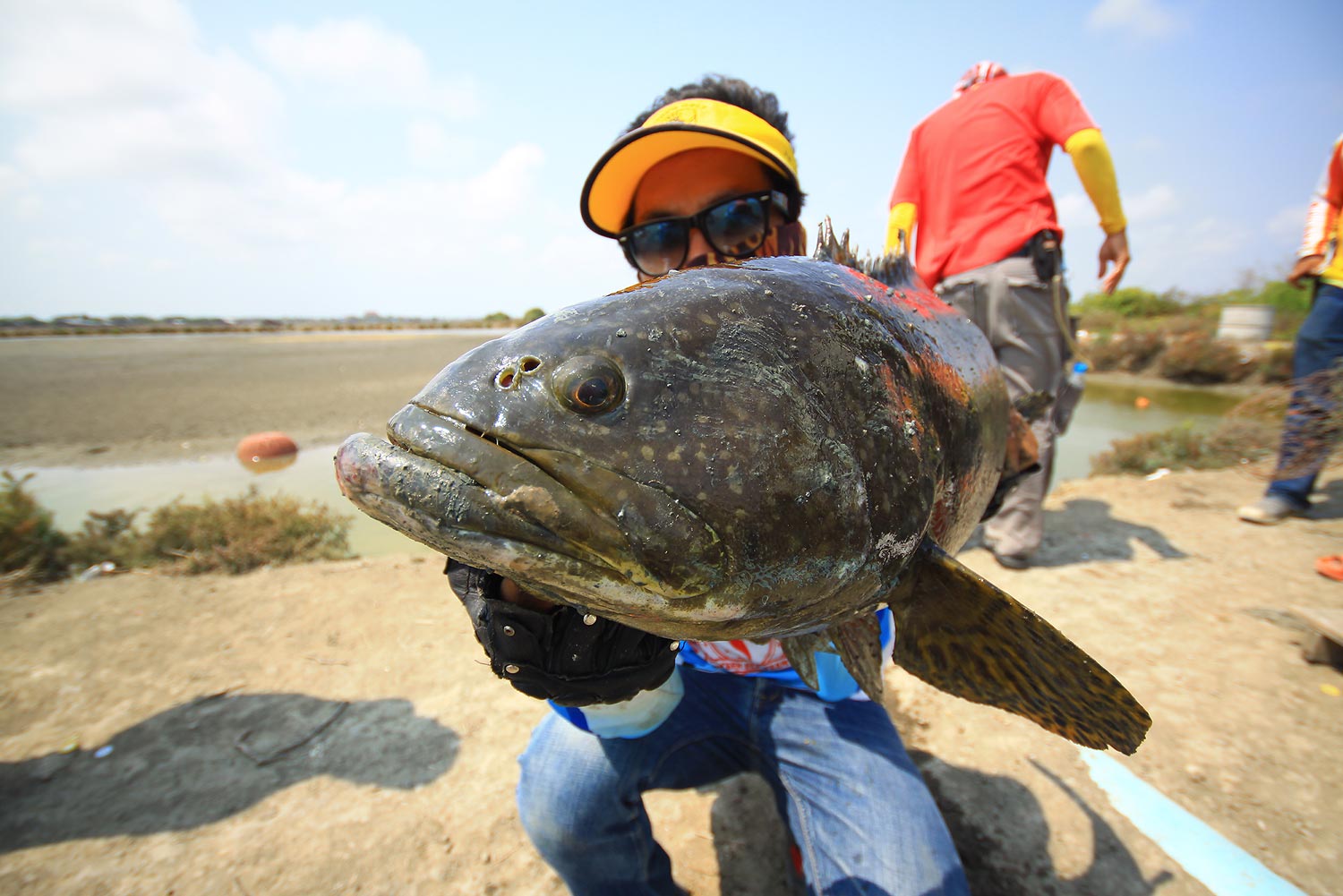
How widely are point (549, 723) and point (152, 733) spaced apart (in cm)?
282

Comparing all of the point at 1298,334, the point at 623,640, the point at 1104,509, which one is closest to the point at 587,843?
the point at 623,640

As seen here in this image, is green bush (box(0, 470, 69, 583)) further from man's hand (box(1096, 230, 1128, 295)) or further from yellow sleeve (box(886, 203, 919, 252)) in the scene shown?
man's hand (box(1096, 230, 1128, 295))

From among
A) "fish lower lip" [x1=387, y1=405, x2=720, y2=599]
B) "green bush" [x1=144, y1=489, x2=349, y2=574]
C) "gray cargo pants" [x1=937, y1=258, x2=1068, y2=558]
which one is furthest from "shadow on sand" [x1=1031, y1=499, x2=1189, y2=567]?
"green bush" [x1=144, y1=489, x2=349, y2=574]

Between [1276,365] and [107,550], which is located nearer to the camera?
[107,550]

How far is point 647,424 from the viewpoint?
3.28 ft

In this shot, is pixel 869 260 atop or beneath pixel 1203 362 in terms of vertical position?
atop

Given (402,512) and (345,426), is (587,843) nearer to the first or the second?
(402,512)

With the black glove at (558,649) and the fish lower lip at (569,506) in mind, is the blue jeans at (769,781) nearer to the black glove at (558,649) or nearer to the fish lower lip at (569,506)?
the black glove at (558,649)

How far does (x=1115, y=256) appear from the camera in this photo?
4.50 metres

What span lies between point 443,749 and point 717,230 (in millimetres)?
3043

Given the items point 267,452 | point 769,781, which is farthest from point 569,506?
point 267,452

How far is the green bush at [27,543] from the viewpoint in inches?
214

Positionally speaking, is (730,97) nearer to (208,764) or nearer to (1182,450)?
(208,764)

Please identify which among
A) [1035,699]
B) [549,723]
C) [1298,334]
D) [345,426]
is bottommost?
[345,426]
